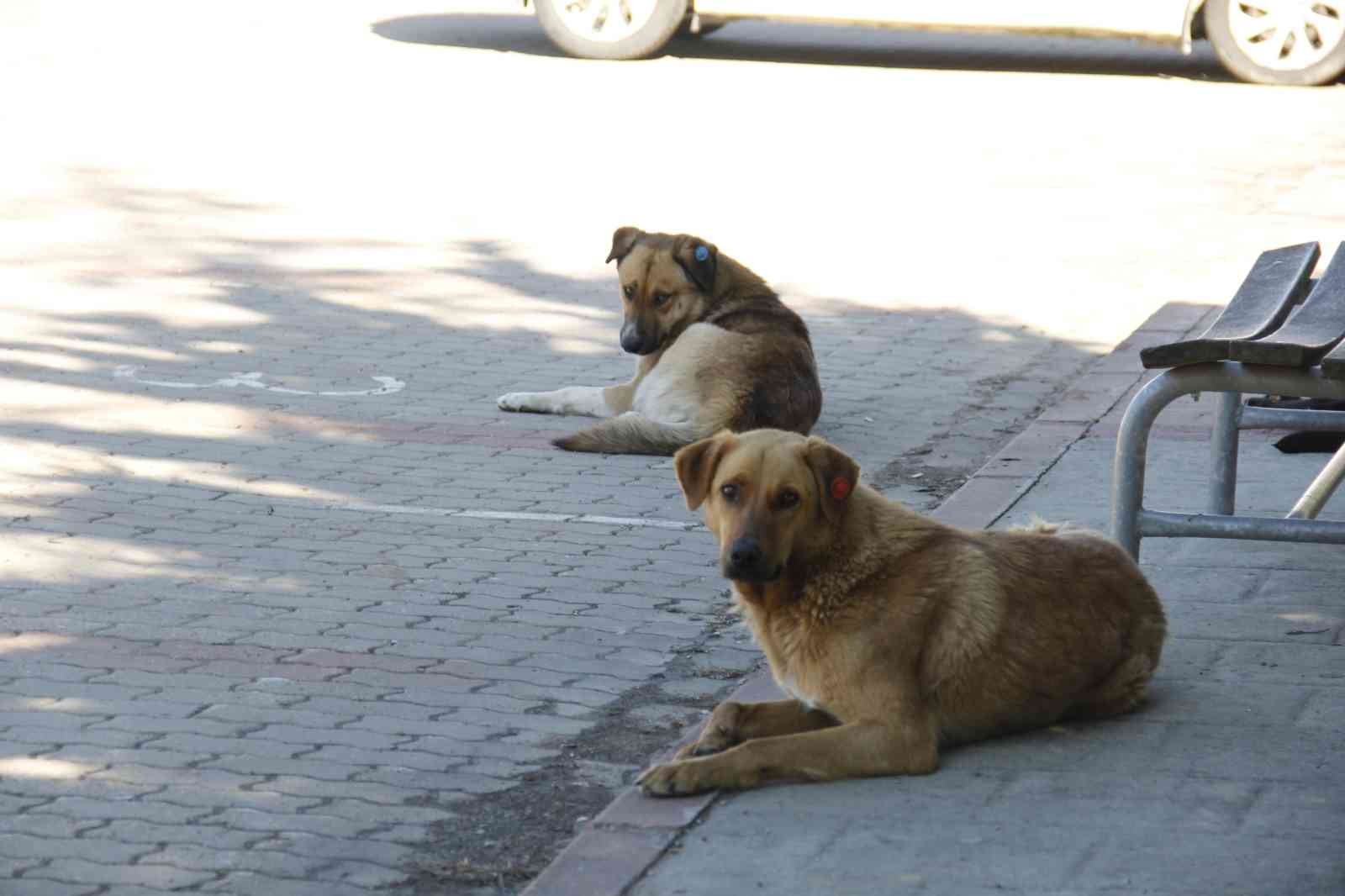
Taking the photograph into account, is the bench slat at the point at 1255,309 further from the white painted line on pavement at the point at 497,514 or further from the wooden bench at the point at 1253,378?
the white painted line on pavement at the point at 497,514

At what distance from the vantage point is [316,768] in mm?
5109

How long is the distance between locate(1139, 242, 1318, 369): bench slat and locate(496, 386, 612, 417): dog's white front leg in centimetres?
302

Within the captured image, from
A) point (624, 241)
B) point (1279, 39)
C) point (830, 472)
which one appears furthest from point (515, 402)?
point (1279, 39)

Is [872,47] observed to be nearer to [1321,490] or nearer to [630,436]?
[630,436]

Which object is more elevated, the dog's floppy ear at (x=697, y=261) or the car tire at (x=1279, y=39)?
the car tire at (x=1279, y=39)

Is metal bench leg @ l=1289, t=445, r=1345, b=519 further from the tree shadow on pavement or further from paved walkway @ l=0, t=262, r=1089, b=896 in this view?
the tree shadow on pavement

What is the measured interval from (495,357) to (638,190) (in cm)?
433

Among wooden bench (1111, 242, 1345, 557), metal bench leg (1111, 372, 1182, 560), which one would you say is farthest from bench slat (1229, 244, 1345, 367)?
metal bench leg (1111, 372, 1182, 560)

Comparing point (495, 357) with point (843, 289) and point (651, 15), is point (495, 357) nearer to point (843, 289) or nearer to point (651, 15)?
point (843, 289)

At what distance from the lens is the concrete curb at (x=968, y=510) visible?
4.46 meters

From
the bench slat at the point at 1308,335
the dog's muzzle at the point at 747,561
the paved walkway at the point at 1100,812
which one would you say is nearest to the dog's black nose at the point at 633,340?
the bench slat at the point at 1308,335

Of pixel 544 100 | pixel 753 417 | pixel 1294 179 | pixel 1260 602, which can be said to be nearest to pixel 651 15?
pixel 544 100

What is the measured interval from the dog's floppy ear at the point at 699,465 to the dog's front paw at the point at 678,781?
2.36 ft

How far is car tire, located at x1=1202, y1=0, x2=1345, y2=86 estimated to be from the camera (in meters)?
18.2
